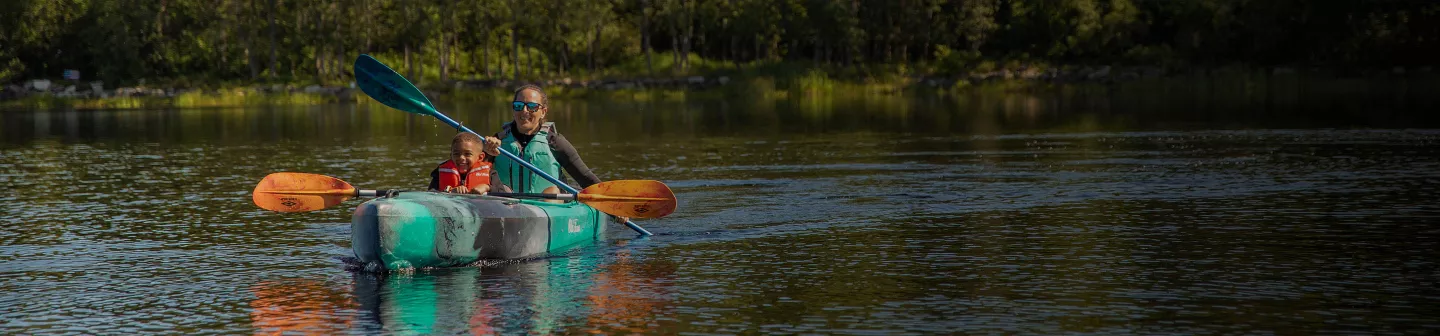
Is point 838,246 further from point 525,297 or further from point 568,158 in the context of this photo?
point 525,297

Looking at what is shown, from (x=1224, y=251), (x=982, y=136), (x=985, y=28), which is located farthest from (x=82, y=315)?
(x=985, y=28)

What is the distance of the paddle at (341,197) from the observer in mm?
16594

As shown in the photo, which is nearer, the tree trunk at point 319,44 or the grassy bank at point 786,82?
the grassy bank at point 786,82

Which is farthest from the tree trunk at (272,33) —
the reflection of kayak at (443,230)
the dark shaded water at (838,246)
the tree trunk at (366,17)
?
the reflection of kayak at (443,230)

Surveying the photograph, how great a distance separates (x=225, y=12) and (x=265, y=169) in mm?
72671

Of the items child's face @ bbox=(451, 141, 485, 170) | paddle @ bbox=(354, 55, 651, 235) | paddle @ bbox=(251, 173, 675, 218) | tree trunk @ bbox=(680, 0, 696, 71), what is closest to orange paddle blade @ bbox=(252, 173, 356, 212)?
paddle @ bbox=(251, 173, 675, 218)

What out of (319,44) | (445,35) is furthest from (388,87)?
(319,44)

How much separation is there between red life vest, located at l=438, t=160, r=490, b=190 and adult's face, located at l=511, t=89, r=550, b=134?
822 mm

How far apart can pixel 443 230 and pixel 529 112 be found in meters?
2.21

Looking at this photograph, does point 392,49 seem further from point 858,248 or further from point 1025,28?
point 858,248

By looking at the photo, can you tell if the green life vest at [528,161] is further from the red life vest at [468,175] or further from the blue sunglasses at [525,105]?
the red life vest at [468,175]

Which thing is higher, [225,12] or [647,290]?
[225,12]

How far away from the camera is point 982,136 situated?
38625 millimetres

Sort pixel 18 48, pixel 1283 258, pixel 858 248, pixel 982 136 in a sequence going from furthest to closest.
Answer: pixel 18 48 < pixel 982 136 < pixel 858 248 < pixel 1283 258
